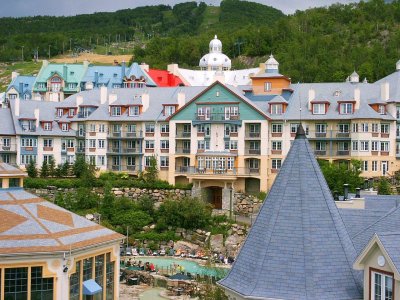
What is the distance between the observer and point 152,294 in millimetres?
37969

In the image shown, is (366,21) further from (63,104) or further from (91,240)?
(91,240)

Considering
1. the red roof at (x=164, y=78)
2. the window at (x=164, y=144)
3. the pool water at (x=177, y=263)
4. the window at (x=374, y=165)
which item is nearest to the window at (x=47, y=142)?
the window at (x=164, y=144)

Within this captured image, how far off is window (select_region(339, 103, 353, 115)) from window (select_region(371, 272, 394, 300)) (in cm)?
4437

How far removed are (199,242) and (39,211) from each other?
21593 mm

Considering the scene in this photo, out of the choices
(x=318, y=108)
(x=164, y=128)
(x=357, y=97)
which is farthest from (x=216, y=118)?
(x=357, y=97)

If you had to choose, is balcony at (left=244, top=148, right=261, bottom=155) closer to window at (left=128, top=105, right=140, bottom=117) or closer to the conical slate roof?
window at (left=128, top=105, right=140, bottom=117)

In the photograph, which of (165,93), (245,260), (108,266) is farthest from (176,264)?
(245,260)

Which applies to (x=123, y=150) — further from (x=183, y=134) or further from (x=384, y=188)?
(x=384, y=188)

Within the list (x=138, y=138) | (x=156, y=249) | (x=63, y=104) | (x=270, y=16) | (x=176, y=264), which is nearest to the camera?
(x=176, y=264)

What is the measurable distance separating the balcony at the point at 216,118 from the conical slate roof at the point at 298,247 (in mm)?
43345

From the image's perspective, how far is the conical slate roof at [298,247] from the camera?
14.6m

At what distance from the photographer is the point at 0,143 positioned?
64.9m

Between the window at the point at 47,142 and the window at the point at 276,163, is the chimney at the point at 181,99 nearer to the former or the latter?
the window at the point at 276,163

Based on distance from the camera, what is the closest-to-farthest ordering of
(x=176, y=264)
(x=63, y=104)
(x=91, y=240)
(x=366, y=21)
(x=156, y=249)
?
(x=91, y=240) → (x=176, y=264) → (x=156, y=249) → (x=63, y=104) → (x=366, y=21)
